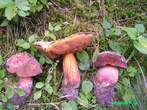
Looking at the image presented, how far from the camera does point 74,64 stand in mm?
2541

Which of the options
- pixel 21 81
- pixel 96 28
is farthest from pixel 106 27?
pixel 21 81

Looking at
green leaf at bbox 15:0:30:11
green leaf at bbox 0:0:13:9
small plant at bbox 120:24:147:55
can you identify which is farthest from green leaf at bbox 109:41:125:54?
green leaf at bbox 0:0:13:9

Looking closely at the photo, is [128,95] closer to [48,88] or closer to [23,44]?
[48,88]

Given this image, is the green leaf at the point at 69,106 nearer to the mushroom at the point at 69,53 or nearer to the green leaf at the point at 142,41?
the mushroom at the point at 69,53

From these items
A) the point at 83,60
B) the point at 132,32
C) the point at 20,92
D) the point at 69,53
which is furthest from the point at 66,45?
the point at 132,32

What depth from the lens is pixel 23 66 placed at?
2443 mm

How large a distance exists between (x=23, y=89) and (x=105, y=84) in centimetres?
51

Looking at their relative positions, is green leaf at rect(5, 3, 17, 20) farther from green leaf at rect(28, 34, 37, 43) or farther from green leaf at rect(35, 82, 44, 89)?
green leaf at rect(35, 82, 44, 89)

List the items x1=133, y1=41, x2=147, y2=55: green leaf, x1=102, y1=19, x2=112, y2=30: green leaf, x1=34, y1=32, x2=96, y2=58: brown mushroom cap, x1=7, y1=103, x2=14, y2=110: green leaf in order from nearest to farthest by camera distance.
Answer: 1. x1=34, y1=32, x2=96, y2=58: brown mushroom cap
2. x1=7, y1=103, x2=14, y2=110: green leaf
3. x1=133, y1=41, x2=147, y2=55: green leaf
4. x1=102, y1=19, x2=112, y2=30: green leaf

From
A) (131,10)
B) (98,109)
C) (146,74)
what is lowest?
(98,109)

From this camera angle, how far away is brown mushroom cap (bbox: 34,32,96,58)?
2322 mm

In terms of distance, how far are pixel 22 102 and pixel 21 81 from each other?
13 cm

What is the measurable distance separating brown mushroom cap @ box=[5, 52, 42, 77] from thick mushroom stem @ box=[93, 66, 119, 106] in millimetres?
371

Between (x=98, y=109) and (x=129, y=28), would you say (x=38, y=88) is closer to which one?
(x=98, y=109)
